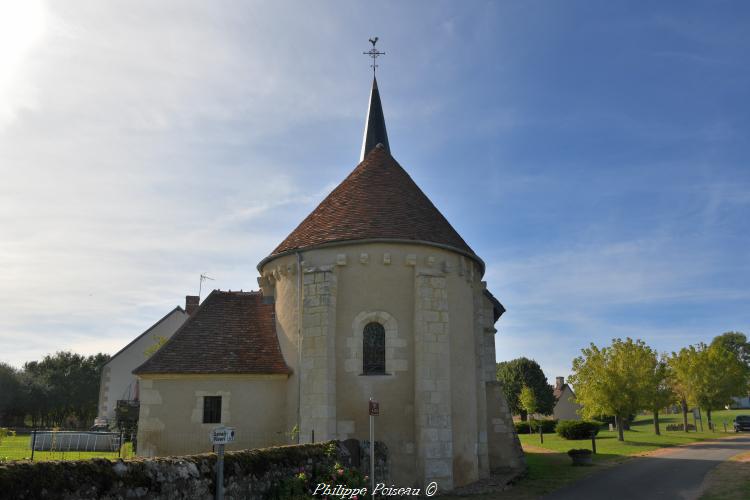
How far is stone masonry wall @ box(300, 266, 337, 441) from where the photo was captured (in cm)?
1602

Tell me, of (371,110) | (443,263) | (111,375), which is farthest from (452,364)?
(111,375)

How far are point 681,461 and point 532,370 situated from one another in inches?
1498

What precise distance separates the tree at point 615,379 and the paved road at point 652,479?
22.0 ft

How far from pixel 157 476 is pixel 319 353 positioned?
9624 millimetres

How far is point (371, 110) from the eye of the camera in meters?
30.1

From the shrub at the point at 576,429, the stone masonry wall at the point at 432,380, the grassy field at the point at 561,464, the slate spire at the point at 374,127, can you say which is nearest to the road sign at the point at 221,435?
the stone masonry wall at the point at 432,380

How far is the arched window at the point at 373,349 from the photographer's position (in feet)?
54.7

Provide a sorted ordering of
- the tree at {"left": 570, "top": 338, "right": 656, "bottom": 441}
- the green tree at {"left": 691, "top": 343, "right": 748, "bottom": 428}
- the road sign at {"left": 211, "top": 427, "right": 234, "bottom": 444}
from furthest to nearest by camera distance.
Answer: the green tree at {"left": 691, "top": 343, "right": 748, "bottom": 428}, the tree at {"left": 570, "top": 338, "right": 656, "bottom": 441}, the road sign at {"left": 211, "top": 427, "right": 234, "bottom": 444}

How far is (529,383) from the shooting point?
60250mm

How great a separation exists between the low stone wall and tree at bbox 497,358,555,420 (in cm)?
5324

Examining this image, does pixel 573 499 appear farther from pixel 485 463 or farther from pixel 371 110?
pixel 371 110

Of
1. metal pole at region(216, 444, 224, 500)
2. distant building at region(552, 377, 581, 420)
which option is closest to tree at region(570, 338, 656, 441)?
metal pole at region(216, 444, 224, 500)

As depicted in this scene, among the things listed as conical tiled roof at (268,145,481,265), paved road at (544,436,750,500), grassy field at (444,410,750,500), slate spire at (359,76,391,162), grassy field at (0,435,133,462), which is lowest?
grassy field at (444,410,750,500)

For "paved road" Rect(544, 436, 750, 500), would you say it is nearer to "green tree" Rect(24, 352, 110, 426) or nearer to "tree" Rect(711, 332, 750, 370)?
"green tree" Rect(24, 352, 110, 426)
